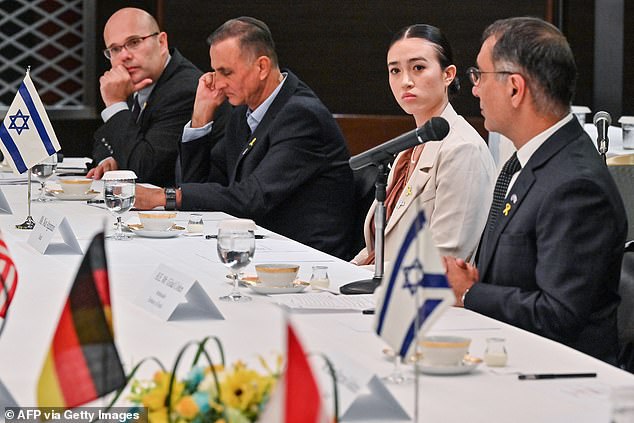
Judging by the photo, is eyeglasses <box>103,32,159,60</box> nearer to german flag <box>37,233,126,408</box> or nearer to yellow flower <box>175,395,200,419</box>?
german flag <box>37,233,126,408</box>

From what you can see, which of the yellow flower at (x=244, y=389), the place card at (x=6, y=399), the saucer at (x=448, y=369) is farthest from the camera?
the saucer at (x=448, y=369)

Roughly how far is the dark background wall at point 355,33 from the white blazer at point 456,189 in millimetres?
4052

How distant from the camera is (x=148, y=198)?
3.63 metres

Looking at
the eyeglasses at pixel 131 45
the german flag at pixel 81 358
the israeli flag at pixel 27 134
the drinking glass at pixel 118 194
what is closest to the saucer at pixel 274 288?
the drinking glass at pixel 118 194

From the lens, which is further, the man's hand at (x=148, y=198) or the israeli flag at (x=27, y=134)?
the man's hand at (x=148, y=198)

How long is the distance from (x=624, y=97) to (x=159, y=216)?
4460 millimetres

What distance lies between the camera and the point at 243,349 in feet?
5.68

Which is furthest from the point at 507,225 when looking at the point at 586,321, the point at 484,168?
the point at 484,168

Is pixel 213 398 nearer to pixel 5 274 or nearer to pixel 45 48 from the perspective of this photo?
pixel 5 274

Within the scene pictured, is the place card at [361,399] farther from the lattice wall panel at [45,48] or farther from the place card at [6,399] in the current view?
the lattice wall panel at [45,48]

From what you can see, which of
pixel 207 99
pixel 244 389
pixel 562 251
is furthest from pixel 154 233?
pixel 244 389

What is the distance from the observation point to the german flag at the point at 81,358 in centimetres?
118

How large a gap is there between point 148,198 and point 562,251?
5.78 ft

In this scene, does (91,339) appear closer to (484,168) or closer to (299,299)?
(299,299)
